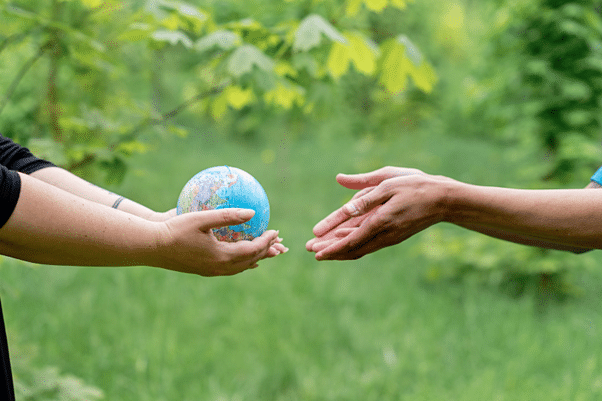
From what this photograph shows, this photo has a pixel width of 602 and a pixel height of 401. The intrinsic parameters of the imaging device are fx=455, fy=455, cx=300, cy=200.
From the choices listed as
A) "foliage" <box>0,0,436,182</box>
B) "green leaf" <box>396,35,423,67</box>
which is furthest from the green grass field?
"green leaf" <box>396,35,423,67</box>

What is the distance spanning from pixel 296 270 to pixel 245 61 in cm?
372

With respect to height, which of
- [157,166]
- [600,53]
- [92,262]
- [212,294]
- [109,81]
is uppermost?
[157,166]

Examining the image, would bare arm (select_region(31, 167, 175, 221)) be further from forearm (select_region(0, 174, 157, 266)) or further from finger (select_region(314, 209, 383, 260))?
finger (select_region(314, 209, 383, 260))

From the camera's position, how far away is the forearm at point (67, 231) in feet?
3.44

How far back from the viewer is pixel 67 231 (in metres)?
1.09

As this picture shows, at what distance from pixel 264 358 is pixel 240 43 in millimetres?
2622

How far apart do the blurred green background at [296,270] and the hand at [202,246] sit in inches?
33.4

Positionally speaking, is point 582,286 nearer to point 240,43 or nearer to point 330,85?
point 330,85

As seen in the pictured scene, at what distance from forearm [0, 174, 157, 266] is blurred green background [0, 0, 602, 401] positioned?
97cm

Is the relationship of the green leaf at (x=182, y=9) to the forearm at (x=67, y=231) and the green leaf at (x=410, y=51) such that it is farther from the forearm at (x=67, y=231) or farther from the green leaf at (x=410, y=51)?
the forearm at (x=67, y=231)

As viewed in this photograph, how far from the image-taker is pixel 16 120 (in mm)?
2346

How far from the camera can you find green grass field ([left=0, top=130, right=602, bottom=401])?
11.3 feet

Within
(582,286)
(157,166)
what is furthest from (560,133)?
(157,166)

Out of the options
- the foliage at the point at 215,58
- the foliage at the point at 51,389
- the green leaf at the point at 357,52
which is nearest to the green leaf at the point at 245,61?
the foliage at the point at 215,58
